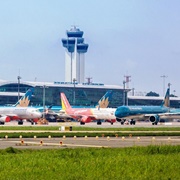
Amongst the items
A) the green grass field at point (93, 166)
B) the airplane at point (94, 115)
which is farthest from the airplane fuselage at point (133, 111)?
the green grass field at point (93, 166)

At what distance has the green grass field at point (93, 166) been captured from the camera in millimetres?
29344

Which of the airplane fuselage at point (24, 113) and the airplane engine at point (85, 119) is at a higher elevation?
the airplane fuselage at point (24, 113)

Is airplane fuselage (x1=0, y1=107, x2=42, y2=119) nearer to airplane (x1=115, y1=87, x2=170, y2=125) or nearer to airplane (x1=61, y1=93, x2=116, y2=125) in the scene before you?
airplane (x1=61, y1=93, x2=116, y2=125)

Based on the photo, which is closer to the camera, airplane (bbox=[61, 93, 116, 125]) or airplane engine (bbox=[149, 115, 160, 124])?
airplane engine (bbox=[149, 115, 160, 124])

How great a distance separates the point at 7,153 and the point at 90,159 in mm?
7780

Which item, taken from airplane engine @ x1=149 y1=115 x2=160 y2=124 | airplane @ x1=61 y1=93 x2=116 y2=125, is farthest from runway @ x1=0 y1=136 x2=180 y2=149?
airplane @ x1=61 y1=93 x2=116 y2=125

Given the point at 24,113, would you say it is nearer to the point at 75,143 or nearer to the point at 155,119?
the point at 155,119

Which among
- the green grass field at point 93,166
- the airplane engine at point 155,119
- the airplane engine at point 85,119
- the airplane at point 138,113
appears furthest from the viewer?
the airplane engine at point 85,119

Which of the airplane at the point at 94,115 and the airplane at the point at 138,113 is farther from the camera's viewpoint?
the airplane at the point at 94,115

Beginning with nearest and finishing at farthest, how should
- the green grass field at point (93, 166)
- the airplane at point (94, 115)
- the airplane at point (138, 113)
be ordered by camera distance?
the green grass field at point (93, 166), the airplane at point (138, 113), the airplane at point (94, 115)

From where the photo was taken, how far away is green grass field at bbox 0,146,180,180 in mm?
29344

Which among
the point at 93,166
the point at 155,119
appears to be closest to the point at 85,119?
the point at 155,119

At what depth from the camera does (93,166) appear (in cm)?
3269

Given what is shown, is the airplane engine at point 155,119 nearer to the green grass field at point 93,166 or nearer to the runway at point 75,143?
the runway at point 75,143
